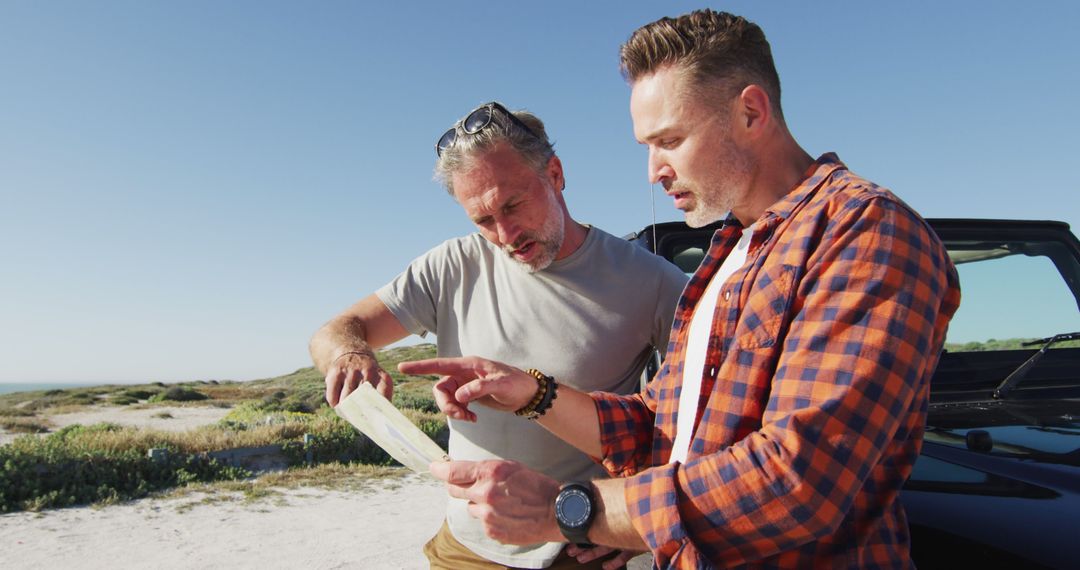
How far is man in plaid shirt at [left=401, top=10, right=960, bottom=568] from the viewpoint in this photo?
42.5 inches

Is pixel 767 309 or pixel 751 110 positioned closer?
pixel 767 309

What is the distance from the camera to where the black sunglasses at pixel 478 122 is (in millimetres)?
2441

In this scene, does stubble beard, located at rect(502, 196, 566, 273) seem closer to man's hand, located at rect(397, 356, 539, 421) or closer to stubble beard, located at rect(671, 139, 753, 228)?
man's hand, located at rect(397, 356, 539, 421)

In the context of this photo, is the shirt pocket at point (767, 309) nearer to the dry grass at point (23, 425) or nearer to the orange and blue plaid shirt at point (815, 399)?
the orange and blue plaid shirt at point (815, 399)

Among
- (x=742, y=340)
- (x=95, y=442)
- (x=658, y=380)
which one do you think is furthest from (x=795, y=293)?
(x=95, y=442)

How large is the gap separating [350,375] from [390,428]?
15.2 inches

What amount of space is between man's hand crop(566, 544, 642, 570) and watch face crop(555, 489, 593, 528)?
928mm

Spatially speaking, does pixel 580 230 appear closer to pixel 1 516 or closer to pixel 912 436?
pixel 912 436

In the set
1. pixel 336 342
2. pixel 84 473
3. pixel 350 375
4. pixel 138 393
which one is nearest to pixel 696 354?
pixel 350 375

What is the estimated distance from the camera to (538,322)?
2.32 metres

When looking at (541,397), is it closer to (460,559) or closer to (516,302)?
(516,302)

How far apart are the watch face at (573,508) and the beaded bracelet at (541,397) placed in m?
0.63

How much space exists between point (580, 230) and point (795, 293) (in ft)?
4.57

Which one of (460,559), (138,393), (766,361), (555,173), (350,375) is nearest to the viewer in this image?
(766,361)
